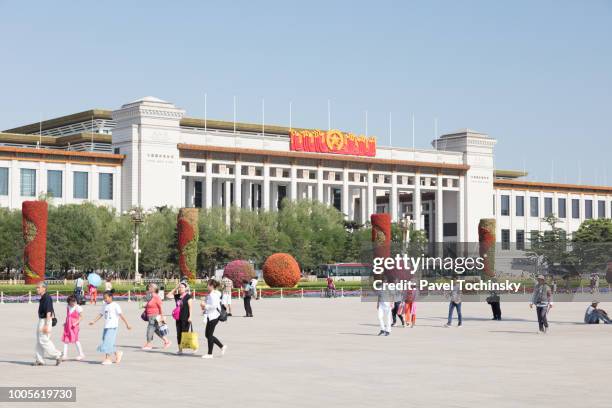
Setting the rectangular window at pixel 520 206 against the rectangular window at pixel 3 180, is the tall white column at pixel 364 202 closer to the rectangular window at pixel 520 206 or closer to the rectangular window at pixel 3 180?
the rectangular window at pixel 520 206

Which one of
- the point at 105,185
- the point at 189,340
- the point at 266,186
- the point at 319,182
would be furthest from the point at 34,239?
the point at 319,182

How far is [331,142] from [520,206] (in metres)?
32.6

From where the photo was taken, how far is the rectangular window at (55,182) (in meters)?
99.9

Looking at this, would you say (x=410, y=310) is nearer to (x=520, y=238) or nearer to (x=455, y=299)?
(x=455, y=299)

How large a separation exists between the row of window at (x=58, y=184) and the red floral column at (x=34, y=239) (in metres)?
29.0

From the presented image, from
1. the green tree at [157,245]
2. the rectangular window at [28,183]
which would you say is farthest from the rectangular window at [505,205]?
the rectangular window at [28,183]

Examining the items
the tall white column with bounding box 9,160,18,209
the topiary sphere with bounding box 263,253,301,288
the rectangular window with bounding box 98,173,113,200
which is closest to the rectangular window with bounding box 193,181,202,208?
the rectangular window with bounding box 98,173,113,200

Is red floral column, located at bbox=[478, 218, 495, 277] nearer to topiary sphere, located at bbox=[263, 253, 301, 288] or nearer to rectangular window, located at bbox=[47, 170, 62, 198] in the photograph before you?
topiary sphere, located at bbox=[263, 253, 301, 288]

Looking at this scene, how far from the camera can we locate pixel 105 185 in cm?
10306

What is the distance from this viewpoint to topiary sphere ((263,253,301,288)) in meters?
65.1

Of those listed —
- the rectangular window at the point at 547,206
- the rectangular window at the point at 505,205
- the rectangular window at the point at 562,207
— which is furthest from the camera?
the rectangular window at the point at 562,207

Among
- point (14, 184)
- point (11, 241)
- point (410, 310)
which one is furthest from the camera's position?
point (14, 184)

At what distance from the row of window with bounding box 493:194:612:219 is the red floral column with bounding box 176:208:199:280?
64057 millimetres

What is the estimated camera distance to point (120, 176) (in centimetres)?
10331
